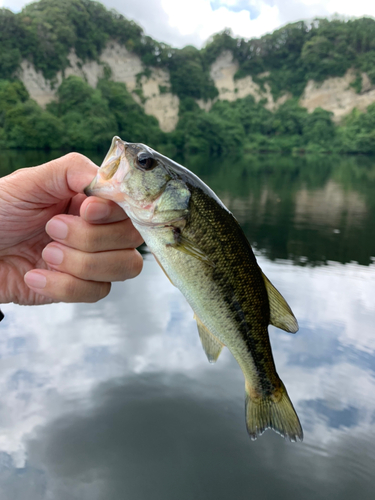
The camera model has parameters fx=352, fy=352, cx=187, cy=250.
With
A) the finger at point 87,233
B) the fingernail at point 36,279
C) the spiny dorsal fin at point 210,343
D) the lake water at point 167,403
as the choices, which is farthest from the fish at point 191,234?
the lake water at point 167,403

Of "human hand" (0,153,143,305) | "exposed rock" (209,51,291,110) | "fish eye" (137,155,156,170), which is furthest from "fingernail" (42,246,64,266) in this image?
"exposed rock" (209,51,291,110)

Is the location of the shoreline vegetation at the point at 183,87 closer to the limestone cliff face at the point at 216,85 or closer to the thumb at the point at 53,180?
the limestone cliff face at the point at 216,85

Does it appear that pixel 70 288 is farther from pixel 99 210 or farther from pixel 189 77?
pixel 189 77

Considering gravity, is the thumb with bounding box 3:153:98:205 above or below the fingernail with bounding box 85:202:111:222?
above

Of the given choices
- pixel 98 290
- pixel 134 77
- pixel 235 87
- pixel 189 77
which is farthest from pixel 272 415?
pixel 235 87

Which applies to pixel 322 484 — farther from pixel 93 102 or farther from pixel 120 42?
pixel 120 42

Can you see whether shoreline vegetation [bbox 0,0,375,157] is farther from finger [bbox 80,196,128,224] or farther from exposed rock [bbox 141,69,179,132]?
finger [bbox 80,196,128,224]

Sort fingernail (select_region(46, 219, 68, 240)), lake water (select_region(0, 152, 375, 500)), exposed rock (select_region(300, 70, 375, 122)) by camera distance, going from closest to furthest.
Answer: fingernail (select_region(46, 219, 68, 240)) < lake water (select_region(0, 152, 375, 500)) < exposed rock (select_region(300, 70, 375, 122))
